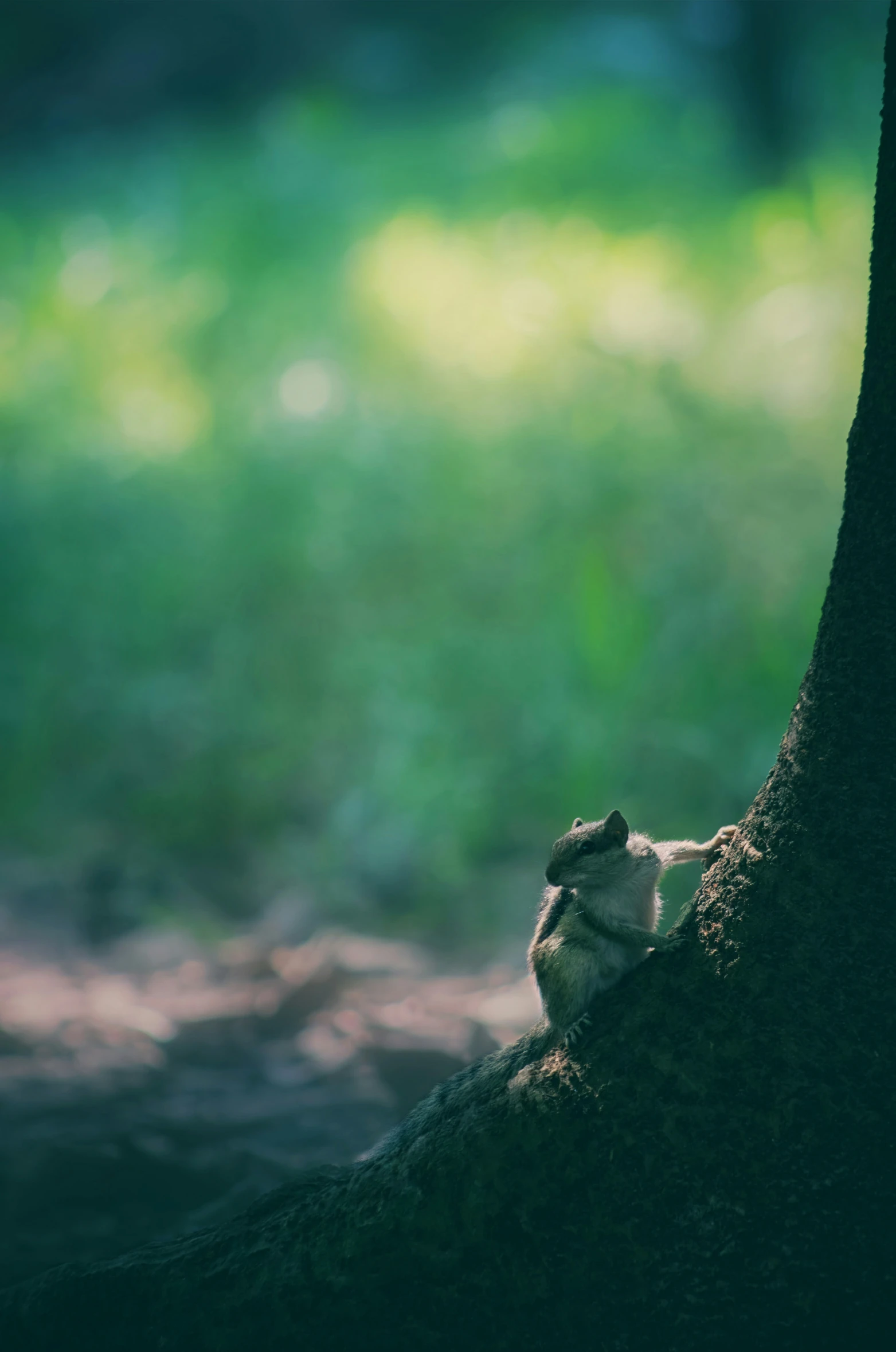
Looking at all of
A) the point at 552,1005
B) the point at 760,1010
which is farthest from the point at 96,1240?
the point at 760,1010

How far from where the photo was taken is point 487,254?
18.9ft

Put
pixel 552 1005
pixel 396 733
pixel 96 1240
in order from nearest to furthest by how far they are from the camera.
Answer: pixel 552 1005, pixel 96 1240, pixel 396 733

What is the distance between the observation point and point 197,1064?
4117mm

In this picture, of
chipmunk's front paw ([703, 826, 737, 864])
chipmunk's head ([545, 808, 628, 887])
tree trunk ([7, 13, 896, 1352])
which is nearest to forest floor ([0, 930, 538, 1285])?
tree trunk ([7, 13, 896, 1352])

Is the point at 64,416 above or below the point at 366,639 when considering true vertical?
above

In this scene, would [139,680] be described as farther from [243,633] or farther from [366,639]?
[366,639]

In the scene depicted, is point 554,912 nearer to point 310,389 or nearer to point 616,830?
point 616,830

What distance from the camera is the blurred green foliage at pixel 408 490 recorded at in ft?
17.6

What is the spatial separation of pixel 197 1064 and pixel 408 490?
3443mm

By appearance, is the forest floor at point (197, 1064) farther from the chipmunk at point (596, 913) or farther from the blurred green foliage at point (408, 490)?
the chipmunk at point (596, 913)

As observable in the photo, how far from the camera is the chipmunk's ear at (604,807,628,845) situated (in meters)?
1.82

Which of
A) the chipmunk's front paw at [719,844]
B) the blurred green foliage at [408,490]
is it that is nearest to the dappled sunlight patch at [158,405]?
the blurred green foliage at [408,490]

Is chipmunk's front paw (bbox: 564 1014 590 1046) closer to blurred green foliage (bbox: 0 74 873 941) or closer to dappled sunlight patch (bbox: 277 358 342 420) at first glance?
blurred green foliage (bbox: 0 74 873 941)

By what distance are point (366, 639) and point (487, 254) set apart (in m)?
2.36
